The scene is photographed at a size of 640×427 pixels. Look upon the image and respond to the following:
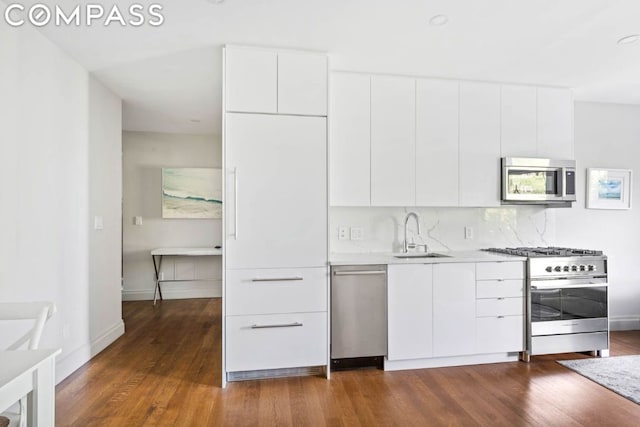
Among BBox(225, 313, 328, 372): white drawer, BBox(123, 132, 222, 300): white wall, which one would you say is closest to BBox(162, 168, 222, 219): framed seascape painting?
BBox(123, 132, 222, 300): white wall

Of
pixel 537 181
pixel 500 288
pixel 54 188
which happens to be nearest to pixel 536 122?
pixel 537 181

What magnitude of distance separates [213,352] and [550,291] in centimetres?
298

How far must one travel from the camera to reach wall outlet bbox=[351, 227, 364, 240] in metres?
3.48

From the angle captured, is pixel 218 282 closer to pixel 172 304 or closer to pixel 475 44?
pixel 172 304

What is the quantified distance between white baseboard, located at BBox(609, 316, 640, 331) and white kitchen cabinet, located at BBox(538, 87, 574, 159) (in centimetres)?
190

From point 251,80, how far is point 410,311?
2.15m

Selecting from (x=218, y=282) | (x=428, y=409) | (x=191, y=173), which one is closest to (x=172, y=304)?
(x=218, y=282)

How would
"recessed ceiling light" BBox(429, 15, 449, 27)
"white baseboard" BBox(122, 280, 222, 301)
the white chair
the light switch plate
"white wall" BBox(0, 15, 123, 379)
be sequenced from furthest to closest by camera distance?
"white baseboard" BBox(122, 280, 222, 301), the light switch plate, "recessed ceiling light" BBox(429, 15, 449, 27), "white wall" BBox(0, 15, 123, 379), the white chair

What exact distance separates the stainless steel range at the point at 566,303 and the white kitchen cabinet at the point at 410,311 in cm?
90

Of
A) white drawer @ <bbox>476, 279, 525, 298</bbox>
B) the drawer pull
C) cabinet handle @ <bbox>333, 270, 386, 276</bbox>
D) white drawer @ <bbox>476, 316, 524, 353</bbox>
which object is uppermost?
cabinet handle @ <bbox>333, 270, 386, 276</bbox>

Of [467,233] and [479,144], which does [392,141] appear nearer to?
[479,144]

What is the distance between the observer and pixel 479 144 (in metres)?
3.41

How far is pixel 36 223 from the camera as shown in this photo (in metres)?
2.45

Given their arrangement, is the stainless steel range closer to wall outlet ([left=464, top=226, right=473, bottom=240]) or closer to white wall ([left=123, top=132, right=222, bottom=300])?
wall outlet ([left=464, top=226, right=473, bottom=240])
